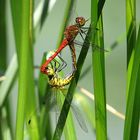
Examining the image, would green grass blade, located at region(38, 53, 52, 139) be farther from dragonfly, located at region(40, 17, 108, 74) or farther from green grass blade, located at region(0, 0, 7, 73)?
green grass blade, located at region(0, 0, 7, 73)

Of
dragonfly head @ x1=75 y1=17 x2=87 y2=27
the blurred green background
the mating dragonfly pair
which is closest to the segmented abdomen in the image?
the mating dragonfly pair

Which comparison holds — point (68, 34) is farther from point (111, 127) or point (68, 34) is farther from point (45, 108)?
point (111, 127)

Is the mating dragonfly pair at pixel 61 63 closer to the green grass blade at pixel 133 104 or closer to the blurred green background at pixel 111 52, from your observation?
the green grass blade at pixel 133 104

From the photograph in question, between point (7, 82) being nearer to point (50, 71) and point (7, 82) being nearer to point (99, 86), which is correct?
point (50, 71)

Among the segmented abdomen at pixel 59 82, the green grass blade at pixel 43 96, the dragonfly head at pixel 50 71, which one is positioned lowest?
the green grass blade at pixel 43 96

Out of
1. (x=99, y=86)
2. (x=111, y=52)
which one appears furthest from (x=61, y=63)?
(x=111, y=52)

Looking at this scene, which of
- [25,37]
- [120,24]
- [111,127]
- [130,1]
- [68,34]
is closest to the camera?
[25,37]

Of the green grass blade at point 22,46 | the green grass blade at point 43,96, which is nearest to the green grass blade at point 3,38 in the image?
the green grass blade at point 43,96

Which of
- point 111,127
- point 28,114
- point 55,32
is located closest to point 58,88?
point 28,114

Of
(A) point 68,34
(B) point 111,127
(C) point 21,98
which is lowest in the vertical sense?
(B) point 111,127
